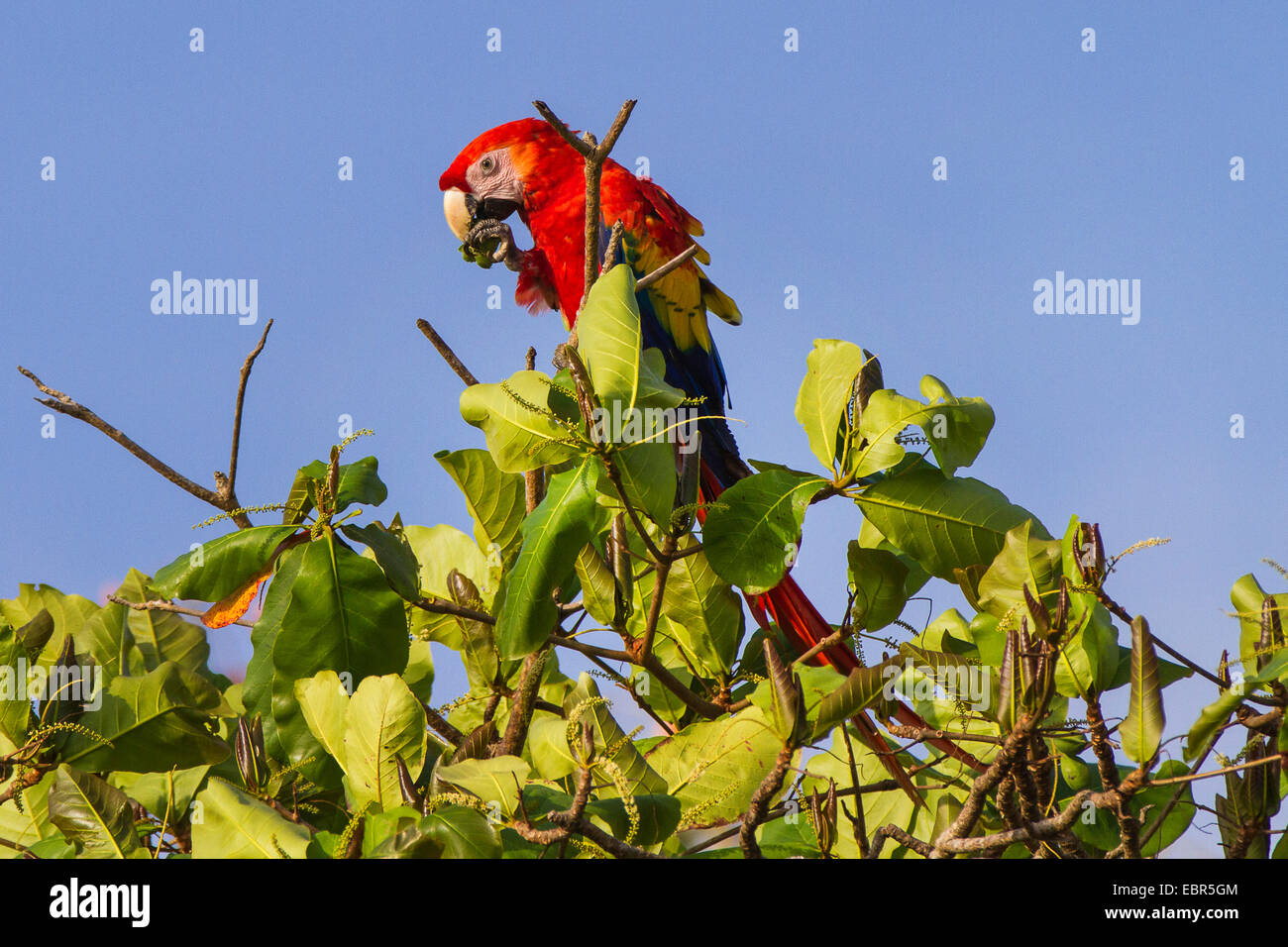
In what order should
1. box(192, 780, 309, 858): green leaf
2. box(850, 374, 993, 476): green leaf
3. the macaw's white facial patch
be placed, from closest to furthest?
box(192, 780, 309, 858): green leaf, box(850, 374, 993, 476): green leaf, the macaw's white facial patch

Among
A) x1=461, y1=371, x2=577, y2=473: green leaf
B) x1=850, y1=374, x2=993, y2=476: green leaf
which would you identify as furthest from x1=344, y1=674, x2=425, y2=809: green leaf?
x1=850, y1=374, x2=993, y2=476: green leaf

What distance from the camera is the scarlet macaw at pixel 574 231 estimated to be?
3.62 m

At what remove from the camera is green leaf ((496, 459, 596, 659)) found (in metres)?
1.12

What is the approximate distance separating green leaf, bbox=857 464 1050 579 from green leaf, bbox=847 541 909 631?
0.15 feet

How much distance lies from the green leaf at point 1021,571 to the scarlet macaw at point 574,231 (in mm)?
2202

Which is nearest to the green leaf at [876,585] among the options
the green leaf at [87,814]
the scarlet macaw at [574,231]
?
the green leaf at [87,814]

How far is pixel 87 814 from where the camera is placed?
3.34 feet

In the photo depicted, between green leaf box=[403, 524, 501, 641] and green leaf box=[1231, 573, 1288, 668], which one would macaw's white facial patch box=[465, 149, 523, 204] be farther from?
green leaf box=[1231, 573, 1288, 668]

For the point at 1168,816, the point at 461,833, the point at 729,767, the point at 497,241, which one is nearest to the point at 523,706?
the point at 729,767

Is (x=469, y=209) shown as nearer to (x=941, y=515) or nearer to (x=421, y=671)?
(x=421, y=671)
